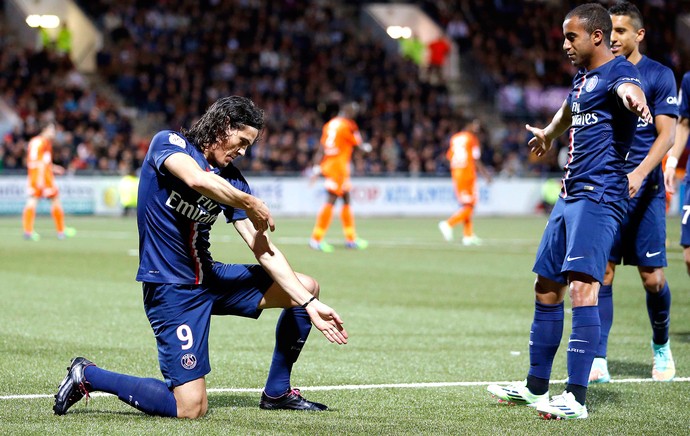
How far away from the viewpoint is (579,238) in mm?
6246

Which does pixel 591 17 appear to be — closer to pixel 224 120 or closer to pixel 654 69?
pixel 654 69

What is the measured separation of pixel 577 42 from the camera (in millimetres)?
6418

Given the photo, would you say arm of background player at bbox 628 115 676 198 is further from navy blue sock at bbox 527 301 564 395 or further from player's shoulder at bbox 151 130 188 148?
player's shoulder at bbox 151 130 188 148

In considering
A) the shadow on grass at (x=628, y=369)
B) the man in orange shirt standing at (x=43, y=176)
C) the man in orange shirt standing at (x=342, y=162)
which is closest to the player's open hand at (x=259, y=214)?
the shadow on grass at (x=628, y=369)

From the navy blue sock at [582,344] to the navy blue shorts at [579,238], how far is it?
8.6 inches

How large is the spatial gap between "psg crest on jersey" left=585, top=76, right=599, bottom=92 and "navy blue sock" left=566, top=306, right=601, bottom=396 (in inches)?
49.8

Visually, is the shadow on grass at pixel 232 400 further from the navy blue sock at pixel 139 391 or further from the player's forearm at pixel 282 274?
the player's forearm at pixel 282 274

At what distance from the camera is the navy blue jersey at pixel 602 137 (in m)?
6.39

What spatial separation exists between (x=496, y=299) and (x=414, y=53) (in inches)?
A: 1217

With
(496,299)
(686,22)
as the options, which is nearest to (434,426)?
(496,299)

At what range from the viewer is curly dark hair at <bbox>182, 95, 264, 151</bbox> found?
6.06 m

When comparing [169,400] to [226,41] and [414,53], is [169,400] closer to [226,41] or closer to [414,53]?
[226,41]

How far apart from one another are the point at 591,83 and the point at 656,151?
0.70 m

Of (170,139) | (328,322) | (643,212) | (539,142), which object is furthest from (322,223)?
(328,322)
